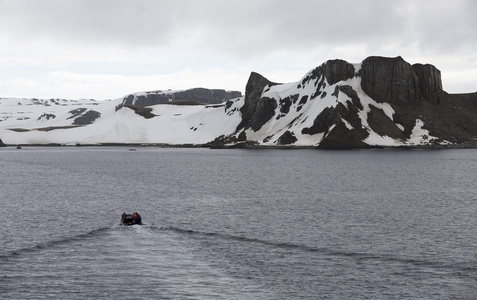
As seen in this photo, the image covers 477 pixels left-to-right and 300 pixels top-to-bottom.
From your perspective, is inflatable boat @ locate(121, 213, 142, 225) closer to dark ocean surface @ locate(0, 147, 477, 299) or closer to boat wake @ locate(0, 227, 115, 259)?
dark ocean surface @ locate(0, 147, 477, 299)

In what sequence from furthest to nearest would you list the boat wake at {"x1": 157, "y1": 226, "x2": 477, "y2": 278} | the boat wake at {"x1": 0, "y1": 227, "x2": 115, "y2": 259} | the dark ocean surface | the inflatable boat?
1. the inflatable boat
2. the boat wake at {"x1": 0, "y1": 227, "x2": 115, "y2": 259}
3. the boat wake at {"x1": 157, "y1": 226, "x2": 477, "y2": 278}
4. the dark ocean surface

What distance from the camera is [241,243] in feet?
170

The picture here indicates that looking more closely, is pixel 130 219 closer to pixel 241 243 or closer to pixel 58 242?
pixel 58 242

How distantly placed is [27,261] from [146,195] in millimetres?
48980

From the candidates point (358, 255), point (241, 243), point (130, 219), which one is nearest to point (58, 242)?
point (130, 219)

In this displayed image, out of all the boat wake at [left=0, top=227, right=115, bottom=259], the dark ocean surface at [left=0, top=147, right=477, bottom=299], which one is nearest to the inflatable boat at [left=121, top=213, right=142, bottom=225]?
the dark ocean surface at [left=0, top=147, right=477, bottom=299]

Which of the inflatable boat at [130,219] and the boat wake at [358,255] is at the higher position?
the inflatable boat at [130,219]

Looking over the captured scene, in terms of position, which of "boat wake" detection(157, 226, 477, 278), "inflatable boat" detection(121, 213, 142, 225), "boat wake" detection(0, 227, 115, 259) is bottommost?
"boat wake" detection(0, 227, 115, 259)

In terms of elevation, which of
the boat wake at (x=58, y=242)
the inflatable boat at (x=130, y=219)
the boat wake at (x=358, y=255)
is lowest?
the boat wake at (x=58, y=242)

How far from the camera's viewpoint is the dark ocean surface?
37.5 metres

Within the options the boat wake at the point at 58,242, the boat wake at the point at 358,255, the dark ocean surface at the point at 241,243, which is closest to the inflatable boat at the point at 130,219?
the dark ocean surface at the point at 241,243

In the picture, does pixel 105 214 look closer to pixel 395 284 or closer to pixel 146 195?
pixel 146 195

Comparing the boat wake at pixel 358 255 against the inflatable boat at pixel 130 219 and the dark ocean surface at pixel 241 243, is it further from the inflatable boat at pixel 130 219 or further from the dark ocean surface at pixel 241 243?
the inflatable boat at pixel 130 219

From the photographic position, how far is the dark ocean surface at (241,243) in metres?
37.5
